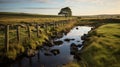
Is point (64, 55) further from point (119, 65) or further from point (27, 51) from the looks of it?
point (119, 65)

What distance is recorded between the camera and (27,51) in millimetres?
20000

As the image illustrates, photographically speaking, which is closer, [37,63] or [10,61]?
[10,61]

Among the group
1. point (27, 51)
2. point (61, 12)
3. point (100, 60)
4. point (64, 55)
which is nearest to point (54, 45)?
point (64, 55)

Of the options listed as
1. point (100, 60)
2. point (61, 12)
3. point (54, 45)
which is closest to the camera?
point (100, 60)

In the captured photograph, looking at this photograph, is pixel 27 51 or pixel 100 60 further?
pixel 27 51

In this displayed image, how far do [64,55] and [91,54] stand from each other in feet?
19.2

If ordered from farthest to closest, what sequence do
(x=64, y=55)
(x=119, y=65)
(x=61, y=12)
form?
1. (x=61, y=12)
2. (x=64, y=55)
3. (x=119, y=65)

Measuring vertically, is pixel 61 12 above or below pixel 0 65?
above

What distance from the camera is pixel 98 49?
17.6 m

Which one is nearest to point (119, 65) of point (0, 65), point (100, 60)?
point (100, 60)

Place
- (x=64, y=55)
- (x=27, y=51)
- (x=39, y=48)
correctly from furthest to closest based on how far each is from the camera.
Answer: (x=39, y=48) → (x=64, y=55) → (x=27, y=51)

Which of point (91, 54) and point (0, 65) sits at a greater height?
point (91, 54)

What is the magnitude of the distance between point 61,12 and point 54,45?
116593 millimetres

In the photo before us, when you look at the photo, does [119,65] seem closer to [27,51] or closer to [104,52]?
[104,52]
